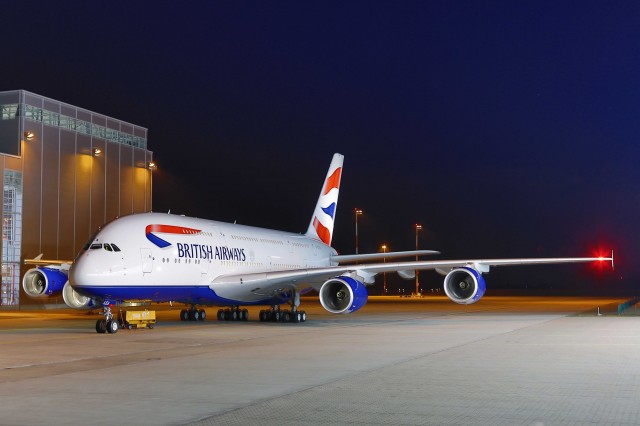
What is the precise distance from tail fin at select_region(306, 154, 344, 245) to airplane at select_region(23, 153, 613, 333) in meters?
4.85

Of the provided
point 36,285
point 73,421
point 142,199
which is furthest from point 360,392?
point 142,199

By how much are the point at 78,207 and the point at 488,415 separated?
42.7m

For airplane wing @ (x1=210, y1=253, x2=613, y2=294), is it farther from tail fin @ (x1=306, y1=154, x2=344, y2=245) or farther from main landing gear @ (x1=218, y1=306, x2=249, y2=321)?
tail fin @ (x1=306, y1=154, x2=344, y2=245)

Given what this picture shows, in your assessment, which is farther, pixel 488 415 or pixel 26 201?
pixel 26 201

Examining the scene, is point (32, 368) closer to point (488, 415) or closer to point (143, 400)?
point (143, 400)

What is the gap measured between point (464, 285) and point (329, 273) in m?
4.90

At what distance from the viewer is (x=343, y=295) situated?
26.9 metres

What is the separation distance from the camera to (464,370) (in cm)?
1327

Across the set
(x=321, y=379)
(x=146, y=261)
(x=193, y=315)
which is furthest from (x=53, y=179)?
(x=321, y=379)

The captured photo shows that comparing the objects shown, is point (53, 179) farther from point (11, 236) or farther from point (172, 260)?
point (172, 260)

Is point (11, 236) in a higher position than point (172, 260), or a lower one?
higher

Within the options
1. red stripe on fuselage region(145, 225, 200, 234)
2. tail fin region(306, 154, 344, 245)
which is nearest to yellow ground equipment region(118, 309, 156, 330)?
red stripe on fuselage region(145, 225, 200, 234)

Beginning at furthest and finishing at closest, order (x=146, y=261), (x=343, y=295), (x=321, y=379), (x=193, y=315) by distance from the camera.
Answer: (x=193, y=315)
(x=343, y=295)
(x=146, y=261)
(x=321, y=379)

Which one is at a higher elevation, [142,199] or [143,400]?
[142,199]
